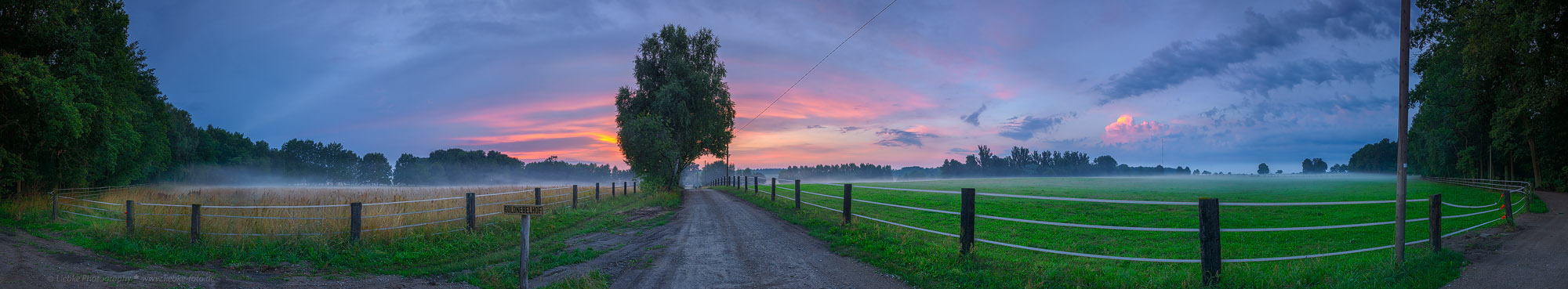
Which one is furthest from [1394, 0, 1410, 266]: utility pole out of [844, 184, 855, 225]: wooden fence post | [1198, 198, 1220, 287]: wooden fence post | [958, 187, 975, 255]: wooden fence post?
[844, 184, 855, 225]: wooden fence post

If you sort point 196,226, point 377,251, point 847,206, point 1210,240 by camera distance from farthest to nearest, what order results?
1. point 847,206
2. point 196,226
3. point 377,251
4. point 1210,240

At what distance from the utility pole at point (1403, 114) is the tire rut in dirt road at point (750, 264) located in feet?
21.8

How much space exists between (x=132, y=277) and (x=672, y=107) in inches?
889

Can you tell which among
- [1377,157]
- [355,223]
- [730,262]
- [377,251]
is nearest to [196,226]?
[355,223]

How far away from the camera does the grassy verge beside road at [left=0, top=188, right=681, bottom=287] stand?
8.83 meters

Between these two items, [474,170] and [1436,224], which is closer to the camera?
[1436,224]

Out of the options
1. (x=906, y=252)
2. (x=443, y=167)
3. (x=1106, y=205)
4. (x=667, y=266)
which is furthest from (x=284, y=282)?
(x=443, y=167)

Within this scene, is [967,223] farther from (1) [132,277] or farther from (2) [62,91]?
(2) [62,91]

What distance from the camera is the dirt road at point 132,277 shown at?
7777mm

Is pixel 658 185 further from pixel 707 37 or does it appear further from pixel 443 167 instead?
pixel 443 167

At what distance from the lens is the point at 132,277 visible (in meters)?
8.25

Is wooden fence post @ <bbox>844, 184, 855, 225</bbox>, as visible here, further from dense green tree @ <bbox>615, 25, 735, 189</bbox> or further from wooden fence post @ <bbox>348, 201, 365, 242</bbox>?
dense green tree @ <bbox>615, 25, 735, 189</bbox>

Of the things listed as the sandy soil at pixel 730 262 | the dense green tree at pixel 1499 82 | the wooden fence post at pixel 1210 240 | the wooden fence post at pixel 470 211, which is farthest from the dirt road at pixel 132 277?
the dense green tree at pixel 1499 82

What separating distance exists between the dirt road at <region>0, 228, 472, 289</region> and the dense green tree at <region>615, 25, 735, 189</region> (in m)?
19.4
